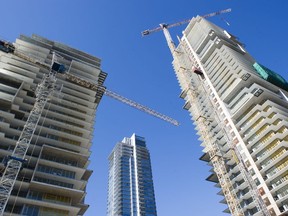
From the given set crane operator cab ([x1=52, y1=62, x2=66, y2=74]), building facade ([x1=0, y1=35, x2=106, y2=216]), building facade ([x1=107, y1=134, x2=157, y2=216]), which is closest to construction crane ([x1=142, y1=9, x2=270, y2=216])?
building facade ([x1=0, y1=35, x2=106, y2=216])

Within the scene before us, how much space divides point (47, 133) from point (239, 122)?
53.8 m

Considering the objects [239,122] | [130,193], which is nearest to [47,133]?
[239,122]

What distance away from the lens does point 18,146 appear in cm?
5609

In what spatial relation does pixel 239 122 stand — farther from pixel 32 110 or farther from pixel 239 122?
pixel 32 110

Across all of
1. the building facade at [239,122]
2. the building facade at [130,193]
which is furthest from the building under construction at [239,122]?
the building facade at [130,193]

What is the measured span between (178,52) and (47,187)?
8083 centimetres

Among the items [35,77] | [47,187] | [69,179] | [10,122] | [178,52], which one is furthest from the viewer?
[178,52]

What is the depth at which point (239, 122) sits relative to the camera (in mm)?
86000

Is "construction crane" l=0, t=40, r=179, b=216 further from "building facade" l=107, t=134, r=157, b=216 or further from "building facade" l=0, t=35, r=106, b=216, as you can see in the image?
"building facade" l=107, t=134, r=157, b=216

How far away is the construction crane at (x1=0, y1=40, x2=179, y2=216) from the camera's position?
48.6 metres

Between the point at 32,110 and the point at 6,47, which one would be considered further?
the point at 6,47

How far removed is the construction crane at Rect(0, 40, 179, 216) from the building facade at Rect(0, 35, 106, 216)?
1.54m

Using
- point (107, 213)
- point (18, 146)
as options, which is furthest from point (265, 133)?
point (107, 213)

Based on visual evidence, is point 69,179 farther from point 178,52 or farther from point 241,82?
point 178,52
